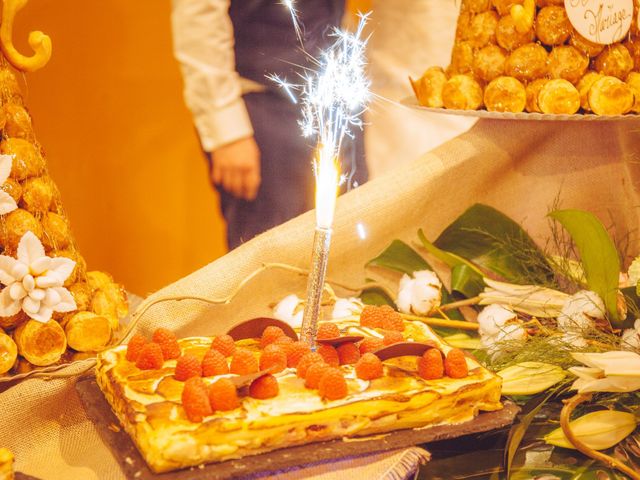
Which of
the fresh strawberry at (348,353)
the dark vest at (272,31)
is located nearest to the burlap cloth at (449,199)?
the fresh strawberry at (348,353)

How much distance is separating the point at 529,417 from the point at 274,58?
4.75 ft

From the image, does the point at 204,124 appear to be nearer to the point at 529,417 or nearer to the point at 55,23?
the point at 55,23

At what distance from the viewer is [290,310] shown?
1.40 m

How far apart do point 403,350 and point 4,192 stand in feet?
1.97

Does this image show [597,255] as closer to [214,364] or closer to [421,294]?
[421,294]

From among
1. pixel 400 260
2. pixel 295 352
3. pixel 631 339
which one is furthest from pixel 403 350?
pixel 400 260

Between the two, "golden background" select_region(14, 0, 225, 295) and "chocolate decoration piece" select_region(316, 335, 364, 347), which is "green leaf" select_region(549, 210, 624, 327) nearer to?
"chocolate decoration piece" select_region(316, 335, 364, 347)

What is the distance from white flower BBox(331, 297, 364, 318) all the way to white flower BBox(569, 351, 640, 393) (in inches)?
14.9

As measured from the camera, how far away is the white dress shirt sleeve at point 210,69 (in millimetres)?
2217

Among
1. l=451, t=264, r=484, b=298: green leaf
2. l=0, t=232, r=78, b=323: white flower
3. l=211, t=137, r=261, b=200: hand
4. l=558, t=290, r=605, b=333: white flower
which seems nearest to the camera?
l=0, t=232, r=78, b=323: white flower

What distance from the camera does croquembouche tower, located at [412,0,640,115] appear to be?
1.34m

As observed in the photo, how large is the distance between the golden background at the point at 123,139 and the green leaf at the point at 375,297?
153 cm

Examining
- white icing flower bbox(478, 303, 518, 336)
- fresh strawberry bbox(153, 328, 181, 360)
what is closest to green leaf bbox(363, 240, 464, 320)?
white icing flower bbox(478, 303, 518, 336)

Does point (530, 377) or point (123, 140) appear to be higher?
point (123, 140)
